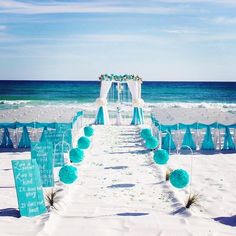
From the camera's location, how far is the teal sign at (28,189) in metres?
6.57

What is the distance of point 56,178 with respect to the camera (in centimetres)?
930

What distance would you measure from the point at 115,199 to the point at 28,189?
174 centimetres

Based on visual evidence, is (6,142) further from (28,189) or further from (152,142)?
(28,189)

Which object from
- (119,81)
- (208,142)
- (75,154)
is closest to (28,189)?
(75,154)

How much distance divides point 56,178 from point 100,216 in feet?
9.93

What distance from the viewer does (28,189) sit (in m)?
6.66

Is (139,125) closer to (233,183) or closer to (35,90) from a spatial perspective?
(233,183)

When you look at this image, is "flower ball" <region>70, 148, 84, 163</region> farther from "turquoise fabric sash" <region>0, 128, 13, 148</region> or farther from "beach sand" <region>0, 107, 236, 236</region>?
"turquoise fabric sash" <region>0, 128, 13, 148</region>

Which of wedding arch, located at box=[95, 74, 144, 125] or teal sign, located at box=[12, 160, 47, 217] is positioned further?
wedding arch, located at box=[95, 74, 144, 125]

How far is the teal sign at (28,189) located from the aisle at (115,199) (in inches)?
15.0

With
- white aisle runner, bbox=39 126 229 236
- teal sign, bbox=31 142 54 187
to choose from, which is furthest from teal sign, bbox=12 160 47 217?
teal sign, bbox=31 142 54 187

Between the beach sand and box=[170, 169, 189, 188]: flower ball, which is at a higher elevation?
box=[170, 169, 189, 188]: flower ball

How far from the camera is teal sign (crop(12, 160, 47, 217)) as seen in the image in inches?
259

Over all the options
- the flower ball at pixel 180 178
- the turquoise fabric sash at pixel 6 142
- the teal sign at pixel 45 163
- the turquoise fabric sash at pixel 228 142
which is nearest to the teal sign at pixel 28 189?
the teal sign at pixel 45 163
